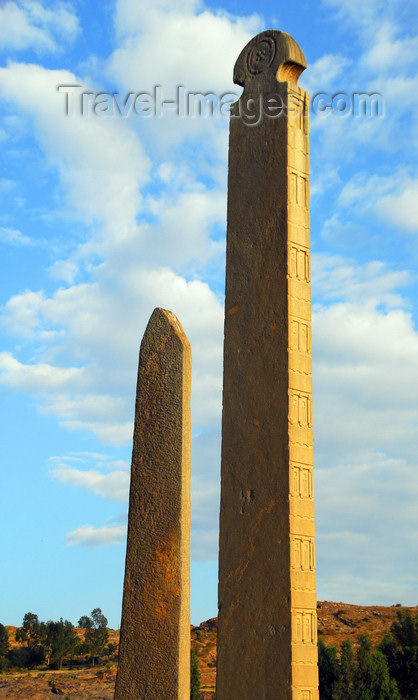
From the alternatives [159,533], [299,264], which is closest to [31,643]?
[299,264]

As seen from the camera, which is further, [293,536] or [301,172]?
[301,172]

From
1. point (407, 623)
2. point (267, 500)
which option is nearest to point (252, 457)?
point (267, 500)

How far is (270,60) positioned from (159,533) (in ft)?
15.8

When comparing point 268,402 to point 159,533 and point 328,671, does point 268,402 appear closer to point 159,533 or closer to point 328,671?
point 159,533

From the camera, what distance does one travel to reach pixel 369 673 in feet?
52.9

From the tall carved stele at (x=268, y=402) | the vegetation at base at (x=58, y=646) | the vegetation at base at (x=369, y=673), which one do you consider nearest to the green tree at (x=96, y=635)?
the vegetation at base at (x=58, y=646)

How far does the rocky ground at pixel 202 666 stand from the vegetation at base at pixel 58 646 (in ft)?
4.61

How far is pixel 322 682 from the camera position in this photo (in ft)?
55.5

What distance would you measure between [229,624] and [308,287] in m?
2.85

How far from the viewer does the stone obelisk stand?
14.1 ft

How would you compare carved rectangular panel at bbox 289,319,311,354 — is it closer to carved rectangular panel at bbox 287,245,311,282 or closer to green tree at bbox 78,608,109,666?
carved rectangular panel at bbox 287,245,311,282

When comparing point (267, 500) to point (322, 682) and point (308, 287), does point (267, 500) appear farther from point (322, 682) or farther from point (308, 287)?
point (322, 682)

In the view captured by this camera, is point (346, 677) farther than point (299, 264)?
Yes

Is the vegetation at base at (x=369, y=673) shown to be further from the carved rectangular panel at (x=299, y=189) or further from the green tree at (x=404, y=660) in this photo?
the carved rectangular panel at (x=299, y=189)
